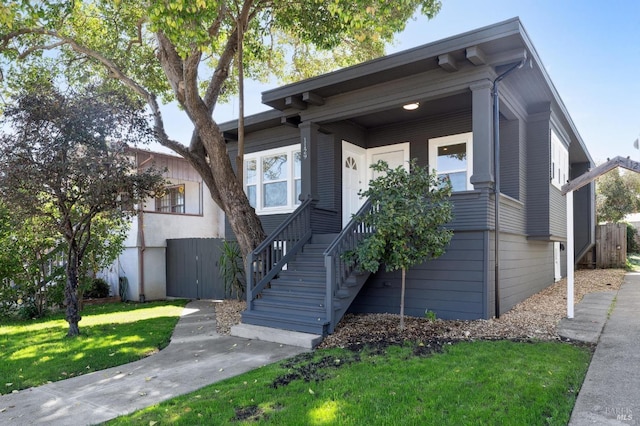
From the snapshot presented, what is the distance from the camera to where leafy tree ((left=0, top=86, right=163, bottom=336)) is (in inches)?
240

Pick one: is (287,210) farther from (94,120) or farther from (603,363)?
(603,363)

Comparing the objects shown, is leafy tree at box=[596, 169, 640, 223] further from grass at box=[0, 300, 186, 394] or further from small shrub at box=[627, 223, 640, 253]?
grass at box=[0, 300, 186, 394]

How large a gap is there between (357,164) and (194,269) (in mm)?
5489

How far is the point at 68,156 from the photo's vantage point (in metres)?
6.29

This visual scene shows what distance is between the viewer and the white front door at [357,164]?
9.55m

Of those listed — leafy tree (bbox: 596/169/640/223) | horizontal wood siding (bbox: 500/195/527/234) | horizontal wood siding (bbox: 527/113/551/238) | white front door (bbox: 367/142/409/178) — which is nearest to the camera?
horizontal wood siding (bbox: 500/195/527/234)

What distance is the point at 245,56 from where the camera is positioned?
11.5 meters

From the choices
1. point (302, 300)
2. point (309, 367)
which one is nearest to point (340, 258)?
point (302, 300)

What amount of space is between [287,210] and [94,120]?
16.3ft

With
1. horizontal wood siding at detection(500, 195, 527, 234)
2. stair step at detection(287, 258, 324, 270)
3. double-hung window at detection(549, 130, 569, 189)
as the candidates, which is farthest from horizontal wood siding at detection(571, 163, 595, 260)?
stair step at detection(287, 258, 324, 270)

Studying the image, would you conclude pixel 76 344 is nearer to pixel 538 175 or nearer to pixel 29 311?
pixel 29 311

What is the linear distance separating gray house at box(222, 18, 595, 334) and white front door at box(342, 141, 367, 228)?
0.04m

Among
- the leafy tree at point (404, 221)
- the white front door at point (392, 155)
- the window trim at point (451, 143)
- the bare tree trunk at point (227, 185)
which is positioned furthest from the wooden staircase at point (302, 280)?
the window trim at point (451, 143)

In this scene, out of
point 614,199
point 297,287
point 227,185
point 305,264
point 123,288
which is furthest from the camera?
point 614,199
